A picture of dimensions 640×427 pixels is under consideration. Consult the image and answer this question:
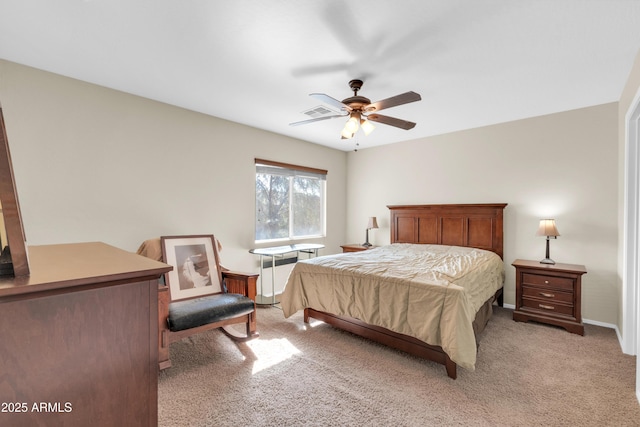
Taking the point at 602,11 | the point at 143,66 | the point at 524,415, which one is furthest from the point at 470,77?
the point at 143,66

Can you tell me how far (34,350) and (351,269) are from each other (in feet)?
8.06

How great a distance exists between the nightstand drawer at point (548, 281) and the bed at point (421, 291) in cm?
31

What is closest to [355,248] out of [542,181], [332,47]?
[542,181]

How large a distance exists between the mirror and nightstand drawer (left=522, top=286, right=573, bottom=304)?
163 inches

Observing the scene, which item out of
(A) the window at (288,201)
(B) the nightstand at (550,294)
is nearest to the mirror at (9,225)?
(A) the window at (288,201)

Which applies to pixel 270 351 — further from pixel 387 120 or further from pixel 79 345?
pixel 387 120

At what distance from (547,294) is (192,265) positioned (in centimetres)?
388

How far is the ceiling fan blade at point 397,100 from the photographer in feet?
7.18

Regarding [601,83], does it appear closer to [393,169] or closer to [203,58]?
[393,169]

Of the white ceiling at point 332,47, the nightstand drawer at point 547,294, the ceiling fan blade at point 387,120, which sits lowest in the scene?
the nightstand drawer at point 547,294

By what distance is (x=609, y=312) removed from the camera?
3.27 m

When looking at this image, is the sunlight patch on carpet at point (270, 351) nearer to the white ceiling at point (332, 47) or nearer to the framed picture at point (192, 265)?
the framed picture at point (192, 265)

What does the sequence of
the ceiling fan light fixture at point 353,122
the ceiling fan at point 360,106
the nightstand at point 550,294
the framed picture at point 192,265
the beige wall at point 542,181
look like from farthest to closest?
the beige wall at point 542,181 < the nightstand at point 550,294 < the framed picture at point 192,265 < the ceiling fan light fixture at point 353,122 < the ceiling fan at point 360,106

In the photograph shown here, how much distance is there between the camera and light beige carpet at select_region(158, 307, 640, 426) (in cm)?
183
